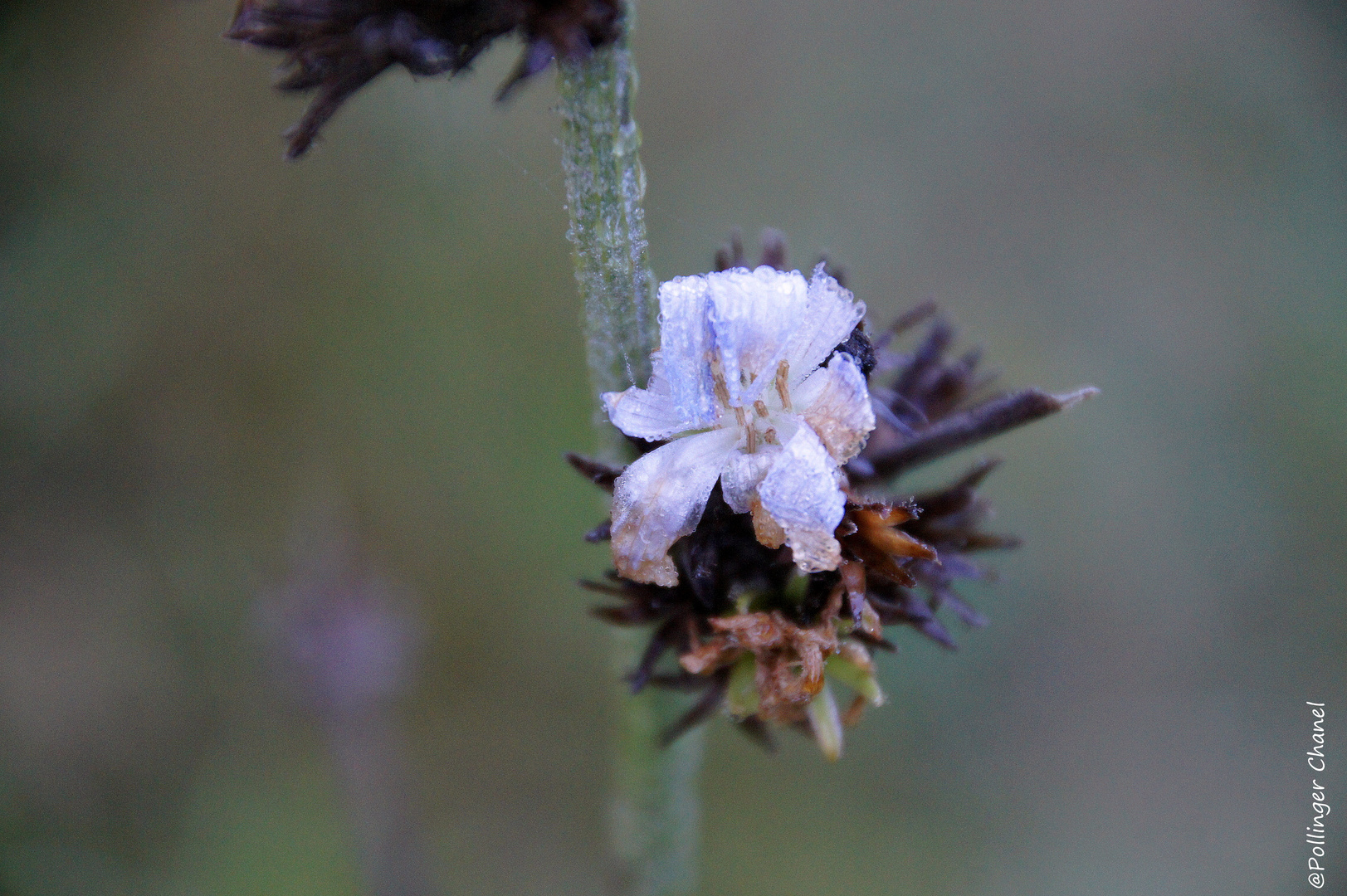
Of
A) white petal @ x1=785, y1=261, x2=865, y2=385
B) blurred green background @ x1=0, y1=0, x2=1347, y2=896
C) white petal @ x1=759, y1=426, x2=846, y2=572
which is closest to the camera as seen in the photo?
white petal @ x1=759, y1=426, x2=846, y2=572

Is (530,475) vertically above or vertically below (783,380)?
below

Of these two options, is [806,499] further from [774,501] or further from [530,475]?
[530,475]

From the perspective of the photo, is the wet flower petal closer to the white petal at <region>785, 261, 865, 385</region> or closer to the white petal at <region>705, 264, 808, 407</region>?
the white petal at <region>705, 264, 808, 407</region>

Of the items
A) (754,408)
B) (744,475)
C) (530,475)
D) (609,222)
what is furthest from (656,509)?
(530,475)

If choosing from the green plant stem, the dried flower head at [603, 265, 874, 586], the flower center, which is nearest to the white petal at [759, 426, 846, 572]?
the dried flower head at [603, 265, 874, 586]

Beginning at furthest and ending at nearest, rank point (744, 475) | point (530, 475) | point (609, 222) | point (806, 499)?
point (530, 475) → point (609, 222) → point (744, 475) → point (806, 499)

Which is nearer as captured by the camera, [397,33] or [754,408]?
[397,33]
